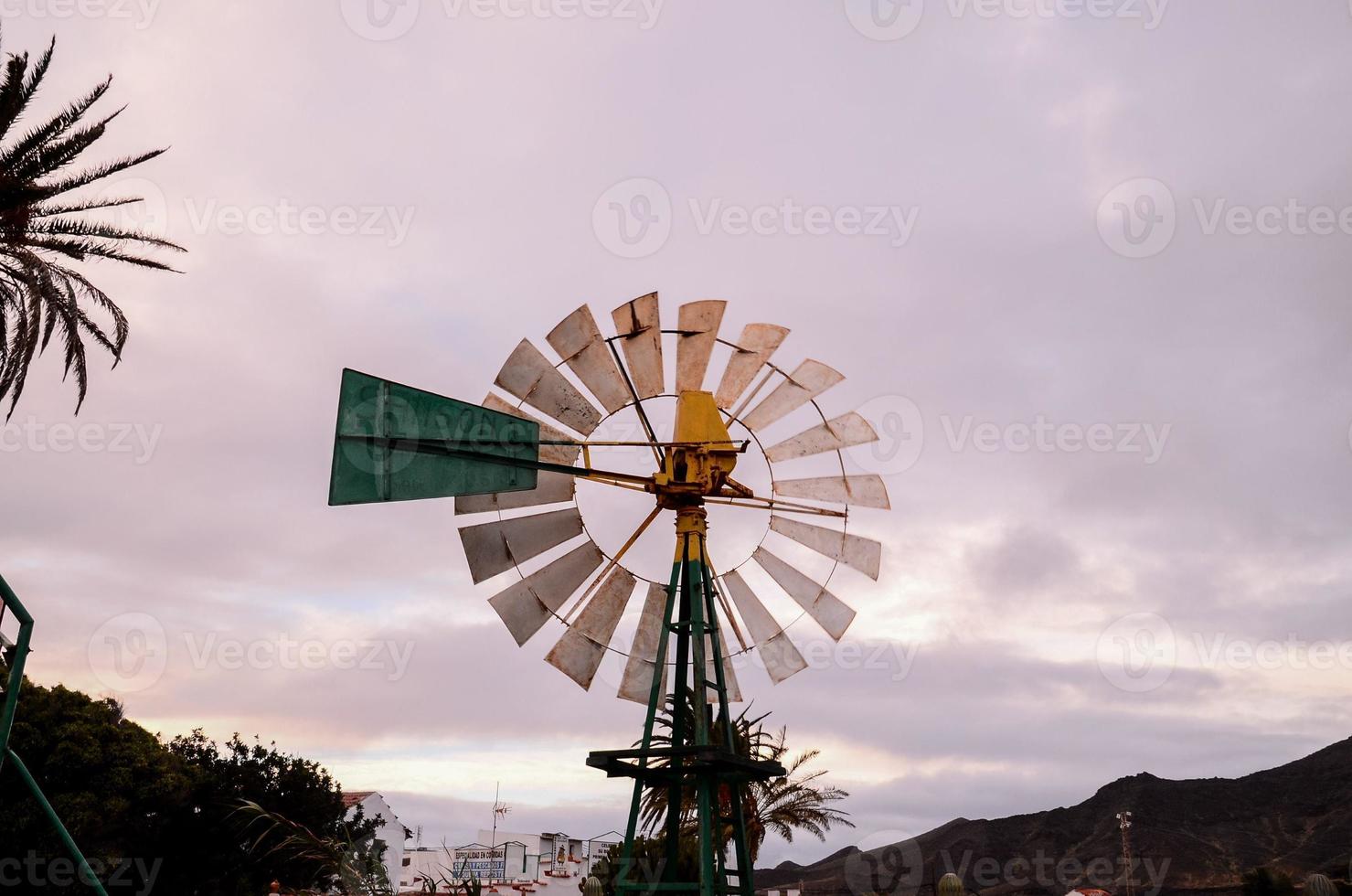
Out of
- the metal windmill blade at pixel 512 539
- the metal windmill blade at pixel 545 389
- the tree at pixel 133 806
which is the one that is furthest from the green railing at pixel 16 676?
the tree at pixel 133 806

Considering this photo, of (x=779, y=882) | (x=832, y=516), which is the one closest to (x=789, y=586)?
(x=832, y=516)

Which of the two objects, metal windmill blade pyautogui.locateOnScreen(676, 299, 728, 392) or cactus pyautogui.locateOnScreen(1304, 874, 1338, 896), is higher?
metal windmill blade pyautogui.locateOnScreen(676, 299, 728, 392)

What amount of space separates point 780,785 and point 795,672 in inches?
557

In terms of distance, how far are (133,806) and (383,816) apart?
1500 cm

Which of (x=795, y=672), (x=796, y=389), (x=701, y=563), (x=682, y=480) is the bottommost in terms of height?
(x=795, y=672)

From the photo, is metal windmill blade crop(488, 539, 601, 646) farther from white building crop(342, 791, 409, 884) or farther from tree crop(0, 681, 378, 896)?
white building crop(342, 791, 409, 884)

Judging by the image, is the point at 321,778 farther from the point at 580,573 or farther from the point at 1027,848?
the point at 1027,848

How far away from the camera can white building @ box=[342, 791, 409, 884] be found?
128ft

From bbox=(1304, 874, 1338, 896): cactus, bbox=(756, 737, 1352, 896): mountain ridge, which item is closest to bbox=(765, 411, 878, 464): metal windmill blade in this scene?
bbox=(1304, 874, 1338, 896): cactus

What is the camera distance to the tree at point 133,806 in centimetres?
2559

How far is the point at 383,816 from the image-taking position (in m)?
42.1

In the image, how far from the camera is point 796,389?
1075 cm

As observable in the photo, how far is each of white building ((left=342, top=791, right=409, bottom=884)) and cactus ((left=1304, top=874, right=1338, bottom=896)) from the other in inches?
1422

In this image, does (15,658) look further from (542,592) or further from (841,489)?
(841,489)
